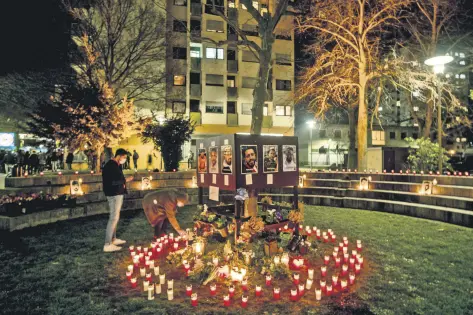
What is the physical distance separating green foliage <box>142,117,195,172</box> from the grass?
947cm

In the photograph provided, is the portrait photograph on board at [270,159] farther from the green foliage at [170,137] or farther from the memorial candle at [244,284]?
the green foliage at [170,137]

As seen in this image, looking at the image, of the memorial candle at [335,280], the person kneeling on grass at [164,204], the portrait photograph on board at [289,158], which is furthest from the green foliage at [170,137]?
the memorial candle at [335,280]

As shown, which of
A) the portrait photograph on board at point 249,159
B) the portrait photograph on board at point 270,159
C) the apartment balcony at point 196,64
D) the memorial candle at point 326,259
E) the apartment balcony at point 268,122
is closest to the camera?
the memorial candle at point 326,259

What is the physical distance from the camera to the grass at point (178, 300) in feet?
14.1

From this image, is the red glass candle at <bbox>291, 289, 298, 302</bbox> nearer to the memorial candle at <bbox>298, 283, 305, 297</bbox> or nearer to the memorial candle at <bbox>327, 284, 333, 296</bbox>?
the memorial candle at <bbox>298, 283, 305, 297</bbox>

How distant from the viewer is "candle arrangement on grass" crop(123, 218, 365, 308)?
4609 mm

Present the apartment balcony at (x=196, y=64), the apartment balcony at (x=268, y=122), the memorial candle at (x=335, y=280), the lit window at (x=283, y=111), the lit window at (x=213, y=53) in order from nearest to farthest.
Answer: the memorial candle at (x=335, y=280) → the apartment balcony at (x=196, y=64) → the lit window at (x=213, y=53) → the apartment balcony at (x=268, y=122) → the lit window at (x=283, y=111)

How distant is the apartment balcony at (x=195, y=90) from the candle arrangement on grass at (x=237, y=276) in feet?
104

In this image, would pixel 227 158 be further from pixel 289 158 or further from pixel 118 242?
pixel 118 242

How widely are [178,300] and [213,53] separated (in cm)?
3673

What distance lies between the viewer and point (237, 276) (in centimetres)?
507

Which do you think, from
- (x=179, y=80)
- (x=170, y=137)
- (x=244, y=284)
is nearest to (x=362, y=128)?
(x=170, y=137)

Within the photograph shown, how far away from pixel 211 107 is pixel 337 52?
21224 millimetres

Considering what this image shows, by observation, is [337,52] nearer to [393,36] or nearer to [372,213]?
[393,36]
